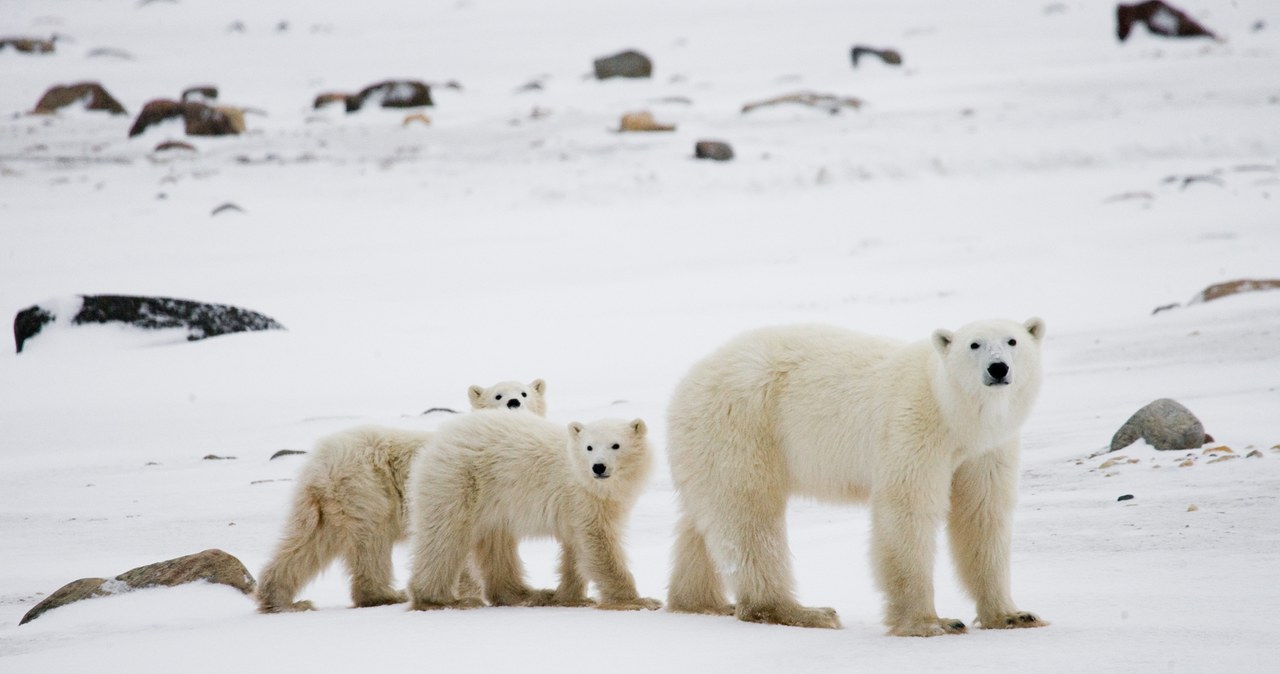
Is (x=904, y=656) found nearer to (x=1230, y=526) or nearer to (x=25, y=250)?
A: (x=1230, y=526)

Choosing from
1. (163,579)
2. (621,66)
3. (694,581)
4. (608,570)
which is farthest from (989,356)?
(621,66)

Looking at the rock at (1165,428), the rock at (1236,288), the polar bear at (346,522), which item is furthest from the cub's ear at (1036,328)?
the rock at (1236,288)

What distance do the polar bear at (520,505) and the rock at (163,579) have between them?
101cm

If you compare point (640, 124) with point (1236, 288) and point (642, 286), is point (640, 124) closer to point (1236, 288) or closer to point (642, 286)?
point (642, 286)

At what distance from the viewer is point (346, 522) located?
655 cm

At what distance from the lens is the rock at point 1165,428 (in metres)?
7.46

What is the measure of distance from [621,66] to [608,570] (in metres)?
33.2

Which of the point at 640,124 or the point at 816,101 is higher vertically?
the point at 816,101

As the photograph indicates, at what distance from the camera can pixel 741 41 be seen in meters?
46.4

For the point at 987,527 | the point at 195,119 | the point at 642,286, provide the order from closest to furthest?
the point at 987,527, the point at 642,286, the point at 195,119

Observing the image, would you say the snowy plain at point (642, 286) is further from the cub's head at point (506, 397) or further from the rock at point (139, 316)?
the cub's head at point (506, 397)

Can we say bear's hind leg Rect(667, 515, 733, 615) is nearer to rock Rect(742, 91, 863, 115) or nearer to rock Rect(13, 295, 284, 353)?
rock Rect(13, 295, 284, 353)

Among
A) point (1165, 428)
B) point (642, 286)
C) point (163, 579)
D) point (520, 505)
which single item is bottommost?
point (642, 286)

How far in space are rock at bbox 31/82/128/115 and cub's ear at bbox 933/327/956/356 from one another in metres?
31.8
